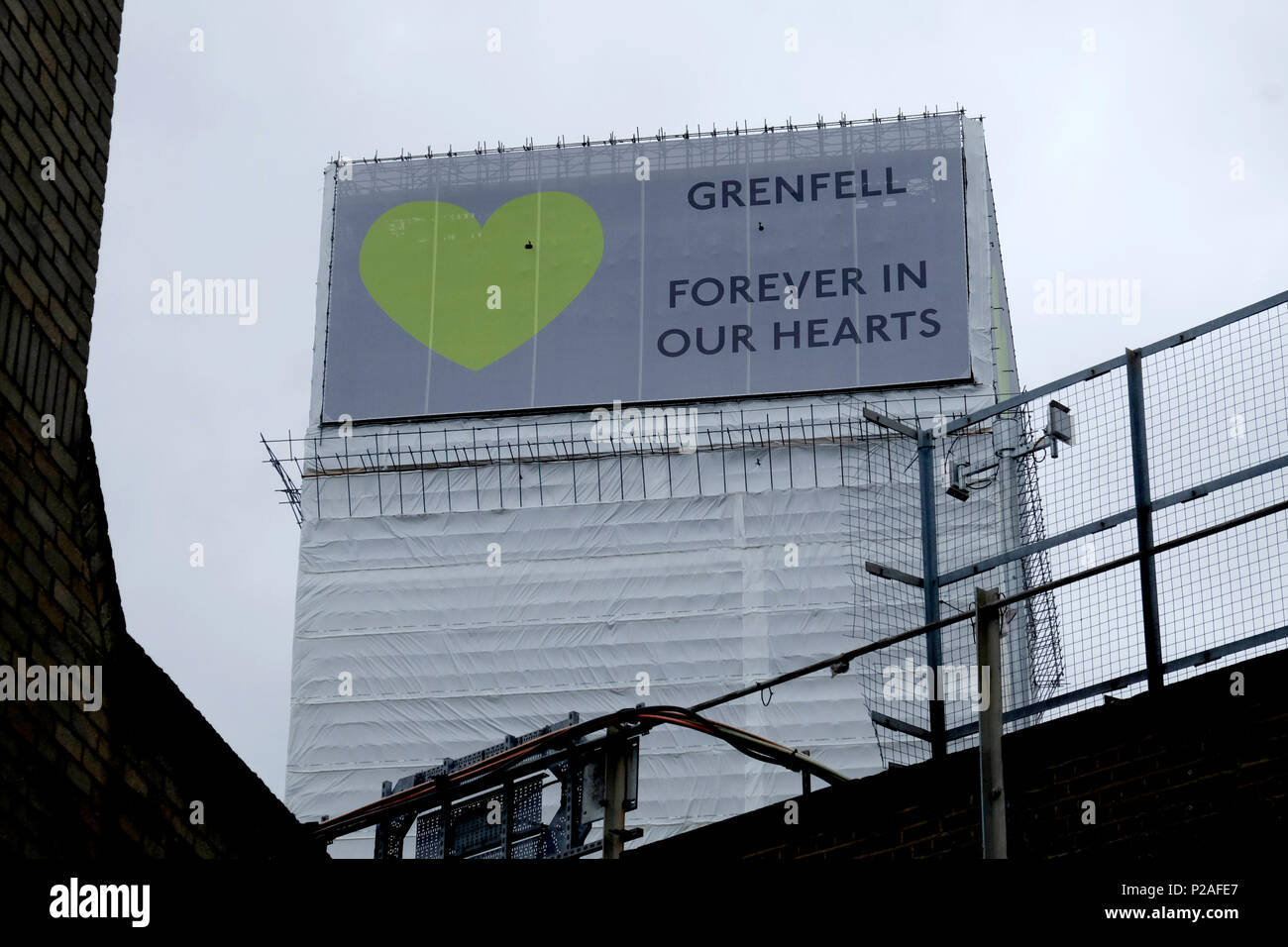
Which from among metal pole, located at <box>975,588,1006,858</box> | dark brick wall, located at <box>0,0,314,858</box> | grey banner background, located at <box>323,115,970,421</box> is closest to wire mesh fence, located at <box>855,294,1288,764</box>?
metal pole, located at <box>975,588,1006,858</box>

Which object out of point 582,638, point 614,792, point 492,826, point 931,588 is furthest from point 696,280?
point 614,792

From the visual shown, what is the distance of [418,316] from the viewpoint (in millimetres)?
40781

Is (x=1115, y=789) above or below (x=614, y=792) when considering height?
below

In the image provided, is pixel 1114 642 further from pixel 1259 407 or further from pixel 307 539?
pixel 307 539

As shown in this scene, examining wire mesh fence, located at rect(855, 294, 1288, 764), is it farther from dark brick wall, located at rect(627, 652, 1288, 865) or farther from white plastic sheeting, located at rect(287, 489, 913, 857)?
white plastic sheeting, located at rect(287, 489, 913, 857)

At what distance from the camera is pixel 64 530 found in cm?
716

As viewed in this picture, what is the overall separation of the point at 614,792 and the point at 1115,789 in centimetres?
259

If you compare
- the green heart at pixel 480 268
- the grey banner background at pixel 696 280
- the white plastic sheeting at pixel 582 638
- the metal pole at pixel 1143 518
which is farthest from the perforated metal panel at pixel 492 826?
the green heart at pixel 480 268

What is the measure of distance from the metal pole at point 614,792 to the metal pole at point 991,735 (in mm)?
2441

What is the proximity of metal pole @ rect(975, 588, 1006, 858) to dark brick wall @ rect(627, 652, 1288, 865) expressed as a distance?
1.76 feet

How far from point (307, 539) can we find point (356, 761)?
17.4 feet

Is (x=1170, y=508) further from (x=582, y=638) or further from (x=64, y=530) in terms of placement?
(x=582, y=638)

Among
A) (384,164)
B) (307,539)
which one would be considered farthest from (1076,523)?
(384,164)

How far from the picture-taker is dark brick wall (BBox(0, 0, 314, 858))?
6699mm
